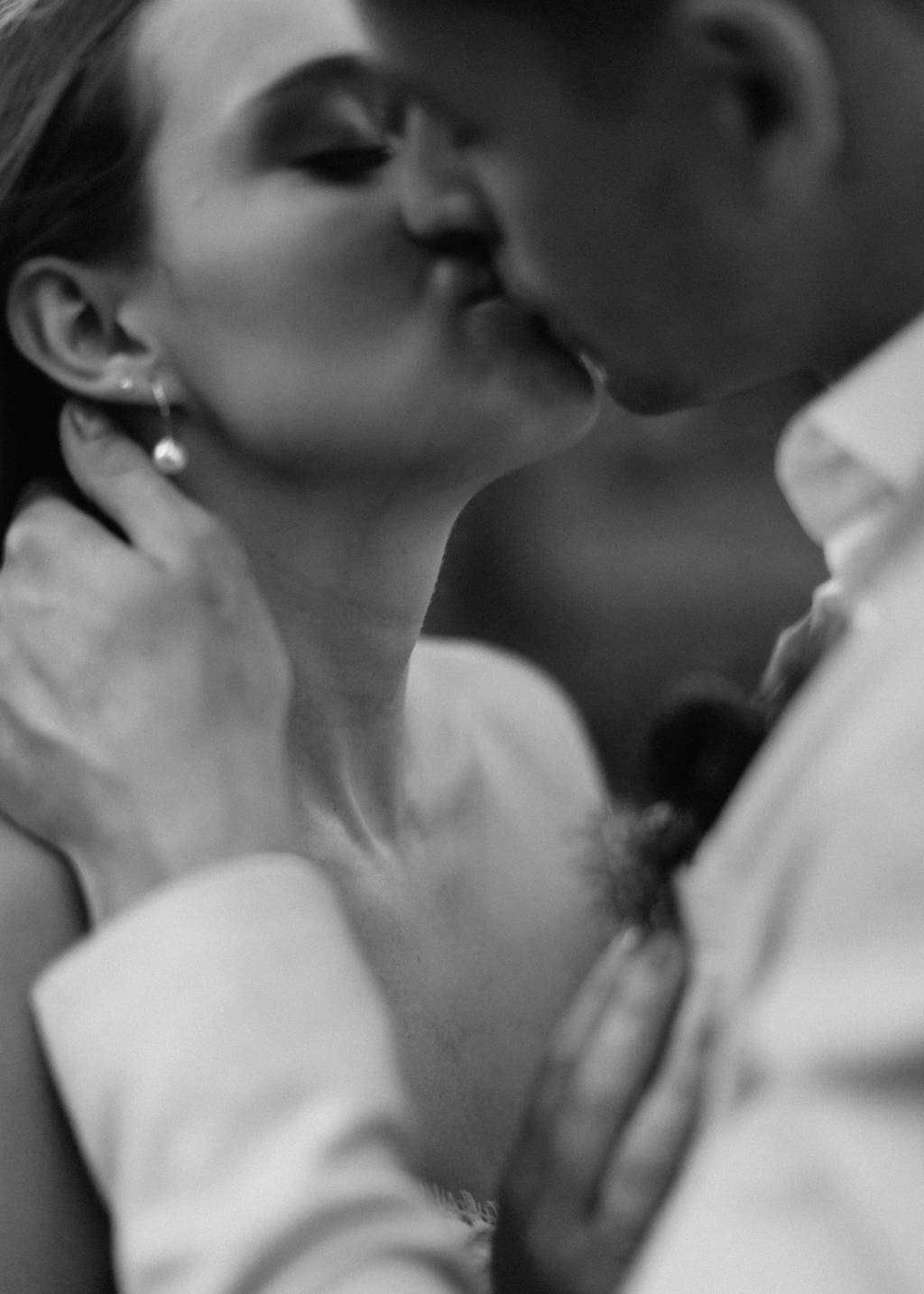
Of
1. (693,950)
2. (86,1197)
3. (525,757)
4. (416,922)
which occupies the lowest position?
(525,757)

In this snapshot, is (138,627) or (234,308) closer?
(138,627)

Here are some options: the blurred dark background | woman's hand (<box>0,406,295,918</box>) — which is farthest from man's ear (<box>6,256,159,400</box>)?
the blurred dark background

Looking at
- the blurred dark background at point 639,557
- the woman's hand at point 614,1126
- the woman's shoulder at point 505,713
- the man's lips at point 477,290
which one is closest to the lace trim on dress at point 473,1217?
the woman's hand at point 614,1126

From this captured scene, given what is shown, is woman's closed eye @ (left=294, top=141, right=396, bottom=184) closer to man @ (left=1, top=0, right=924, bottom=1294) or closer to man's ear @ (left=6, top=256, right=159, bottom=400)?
man's ear @ (left=6, top=256, right=159, bottom=400)

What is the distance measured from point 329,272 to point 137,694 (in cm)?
37

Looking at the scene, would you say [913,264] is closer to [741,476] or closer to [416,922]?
[416,922]

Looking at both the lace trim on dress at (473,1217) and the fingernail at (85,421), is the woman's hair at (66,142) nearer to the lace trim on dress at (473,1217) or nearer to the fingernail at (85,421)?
the fingernail at (85,421)

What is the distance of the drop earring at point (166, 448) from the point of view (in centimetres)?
158

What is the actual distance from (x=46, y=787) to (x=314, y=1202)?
472 mm

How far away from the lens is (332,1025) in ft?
3.75

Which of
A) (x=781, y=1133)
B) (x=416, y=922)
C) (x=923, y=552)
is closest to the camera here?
(x=781, y=1133)

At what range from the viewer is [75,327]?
5.36ft

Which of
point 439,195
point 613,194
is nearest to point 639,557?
point 439,195

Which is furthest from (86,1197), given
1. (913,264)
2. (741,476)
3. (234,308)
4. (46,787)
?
(741,476)
